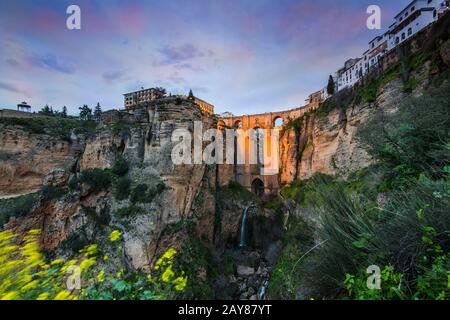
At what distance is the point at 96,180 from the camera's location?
12.6 m

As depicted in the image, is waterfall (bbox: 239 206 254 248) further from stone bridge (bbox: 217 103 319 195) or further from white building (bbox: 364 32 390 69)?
white building (bbox: 364 32 390 69)

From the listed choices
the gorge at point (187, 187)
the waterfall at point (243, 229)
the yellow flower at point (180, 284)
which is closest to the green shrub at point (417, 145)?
the gorge at point (187, 187)

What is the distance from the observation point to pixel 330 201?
3.38 m

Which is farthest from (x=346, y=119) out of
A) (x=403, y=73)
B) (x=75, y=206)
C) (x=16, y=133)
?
(x=16, y=133)

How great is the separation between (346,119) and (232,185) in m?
11.6

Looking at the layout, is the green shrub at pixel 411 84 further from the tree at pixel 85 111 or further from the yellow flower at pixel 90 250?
the tree at pixel 85 111

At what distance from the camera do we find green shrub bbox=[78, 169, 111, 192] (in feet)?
41.0

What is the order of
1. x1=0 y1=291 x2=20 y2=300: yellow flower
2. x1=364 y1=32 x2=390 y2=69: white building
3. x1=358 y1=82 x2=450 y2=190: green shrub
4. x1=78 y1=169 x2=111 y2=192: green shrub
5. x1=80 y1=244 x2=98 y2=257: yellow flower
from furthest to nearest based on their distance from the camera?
1. x1=364 y1=32 x2=390 y2=69: white building
2. x1=78 y1=169 x2=111 y2=192: green shrub
3. x1=358 y1=82 x2=450 y2=190: green shrub
4. x1=80 y1=244 x2=98 y2=257: yellow flower
5. x1=0 y1=291 x2=20 y2=300: yellow flower

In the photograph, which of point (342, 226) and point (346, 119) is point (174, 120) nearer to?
point (342, 226)

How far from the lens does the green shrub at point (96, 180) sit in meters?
12.5

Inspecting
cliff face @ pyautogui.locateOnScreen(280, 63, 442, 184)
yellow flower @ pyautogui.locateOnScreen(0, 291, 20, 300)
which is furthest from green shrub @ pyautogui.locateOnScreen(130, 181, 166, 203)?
yellow flower @ pyautogui.locateOnScreen(0, 291, 20, 300)

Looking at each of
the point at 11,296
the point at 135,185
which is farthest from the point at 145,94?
the point at 11,296

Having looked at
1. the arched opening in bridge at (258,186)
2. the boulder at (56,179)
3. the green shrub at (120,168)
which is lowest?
the arched opening in bridge at (258,186)

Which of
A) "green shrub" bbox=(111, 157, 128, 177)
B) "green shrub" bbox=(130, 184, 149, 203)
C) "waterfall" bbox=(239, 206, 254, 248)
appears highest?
"green shrub" bbox=(111, 157, 128, 177)
